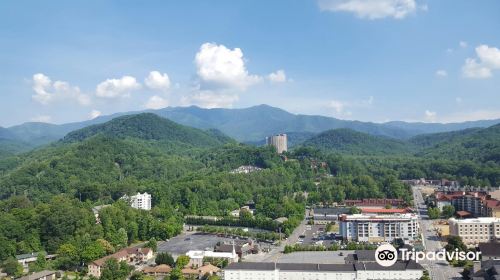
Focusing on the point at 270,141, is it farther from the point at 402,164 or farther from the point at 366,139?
the point at 366,139

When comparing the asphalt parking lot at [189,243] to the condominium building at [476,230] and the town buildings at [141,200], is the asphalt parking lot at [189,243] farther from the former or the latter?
the condominium building at [476,230]

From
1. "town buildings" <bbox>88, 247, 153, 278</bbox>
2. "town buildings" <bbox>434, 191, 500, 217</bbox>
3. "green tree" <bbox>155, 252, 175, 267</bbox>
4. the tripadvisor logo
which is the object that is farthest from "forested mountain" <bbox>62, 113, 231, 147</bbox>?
the tripadvisor logo

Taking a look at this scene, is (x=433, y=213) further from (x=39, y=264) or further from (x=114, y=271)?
(x=39, y=264)

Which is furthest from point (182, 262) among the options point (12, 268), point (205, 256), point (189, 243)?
point (12, 268)

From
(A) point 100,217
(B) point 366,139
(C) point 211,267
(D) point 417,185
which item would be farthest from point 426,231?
(B) point 366,139

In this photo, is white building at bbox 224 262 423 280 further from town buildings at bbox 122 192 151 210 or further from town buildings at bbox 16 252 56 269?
town buildings at bbox 122 192 151 210

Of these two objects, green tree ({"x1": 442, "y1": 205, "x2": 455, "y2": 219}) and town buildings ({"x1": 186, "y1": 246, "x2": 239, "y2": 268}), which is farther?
green tree ({"x1": 442, "y1": 205, "x2": 455, "y2": 219})
